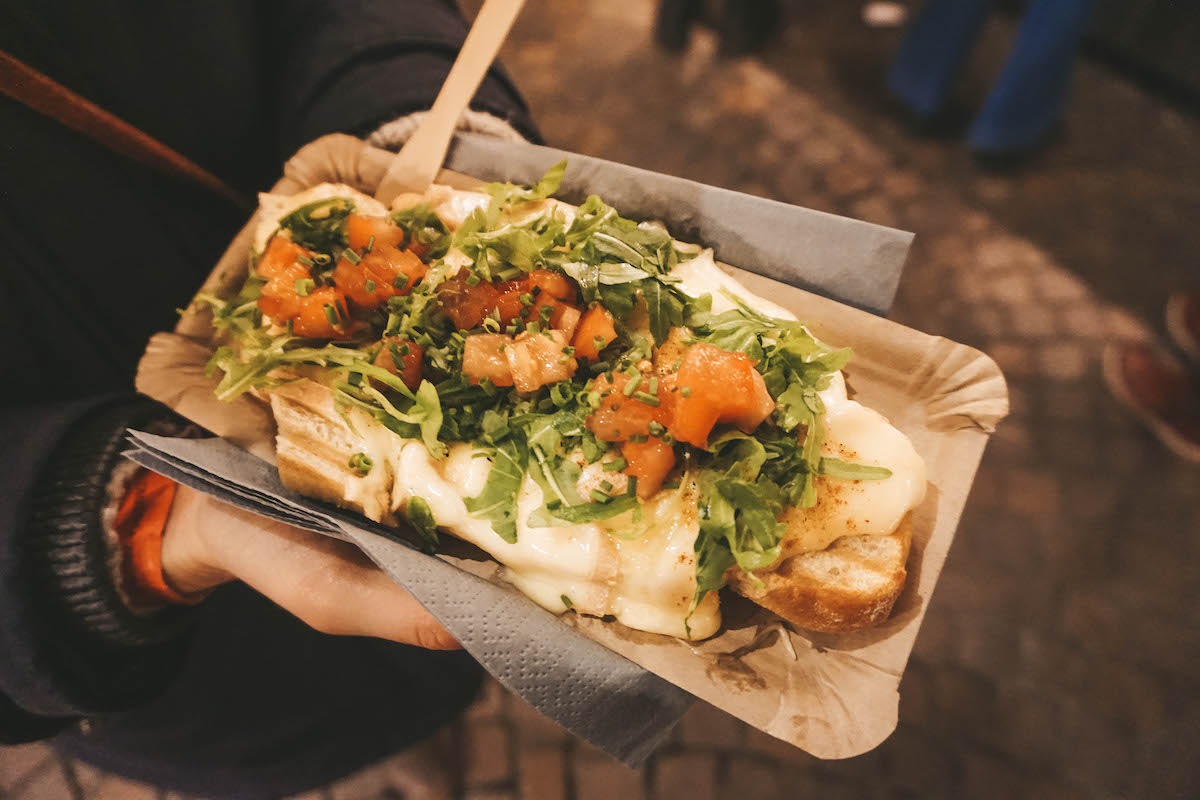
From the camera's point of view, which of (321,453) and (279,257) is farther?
(279,257)

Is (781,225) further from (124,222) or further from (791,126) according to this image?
(791,126)

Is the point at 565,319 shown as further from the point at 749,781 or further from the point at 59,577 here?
the point at 749,781

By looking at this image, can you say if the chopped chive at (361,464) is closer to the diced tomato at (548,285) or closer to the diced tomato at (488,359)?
the diced tomato at (488,359)

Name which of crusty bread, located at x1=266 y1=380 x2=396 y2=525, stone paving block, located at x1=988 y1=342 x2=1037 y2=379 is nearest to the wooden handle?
crusty bread, located at x1=266 y1=380 x2=396 y2=525

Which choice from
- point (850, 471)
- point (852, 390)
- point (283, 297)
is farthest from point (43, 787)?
point (852, 390)

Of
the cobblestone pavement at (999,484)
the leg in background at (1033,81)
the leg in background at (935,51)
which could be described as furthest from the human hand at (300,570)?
the leg in background at (935,51)
